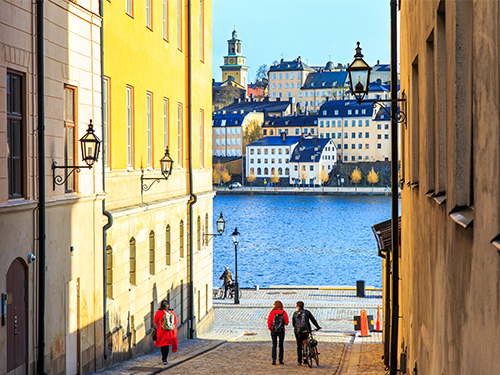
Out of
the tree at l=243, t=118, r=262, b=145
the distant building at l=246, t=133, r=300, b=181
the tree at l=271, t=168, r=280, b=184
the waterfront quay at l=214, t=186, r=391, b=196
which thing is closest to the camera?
the waterfront quay at l=214, t=186, r=391, b=196

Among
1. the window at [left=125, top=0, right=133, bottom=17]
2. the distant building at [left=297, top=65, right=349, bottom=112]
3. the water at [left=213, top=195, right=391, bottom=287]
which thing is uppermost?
the distant building at [left=297, top=65, right=349, bottom=112]

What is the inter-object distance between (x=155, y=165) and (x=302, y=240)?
6724cm

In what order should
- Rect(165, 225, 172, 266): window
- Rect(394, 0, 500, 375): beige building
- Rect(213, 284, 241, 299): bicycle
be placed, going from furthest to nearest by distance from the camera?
Rect(213, 284, 241, 299): bicycle
Rect(165, 225, 172, 266): window
Rect(394, 0, 500, 375): beige building

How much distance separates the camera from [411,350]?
10.0m

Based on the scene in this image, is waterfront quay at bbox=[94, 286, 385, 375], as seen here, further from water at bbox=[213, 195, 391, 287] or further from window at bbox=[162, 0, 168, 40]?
water at bbox=[213, 195, 391, 287]

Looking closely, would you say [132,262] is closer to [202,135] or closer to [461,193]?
[202,135]

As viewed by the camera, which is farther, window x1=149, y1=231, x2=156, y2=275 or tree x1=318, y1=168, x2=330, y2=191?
tree x1=318, y1=168, x2=330, y2=191

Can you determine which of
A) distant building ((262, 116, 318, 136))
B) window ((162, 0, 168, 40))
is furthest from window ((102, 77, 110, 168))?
distant building ((262, 116, 318, 136))

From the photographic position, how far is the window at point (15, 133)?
395 inches

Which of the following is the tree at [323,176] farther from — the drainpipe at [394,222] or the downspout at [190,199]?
the drainpipe at [394,222]

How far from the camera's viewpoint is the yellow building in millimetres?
15366

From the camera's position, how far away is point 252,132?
6727 inches

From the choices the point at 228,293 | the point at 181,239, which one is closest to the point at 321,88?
the point at 228,293

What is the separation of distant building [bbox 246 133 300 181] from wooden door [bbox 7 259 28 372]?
488 ft
